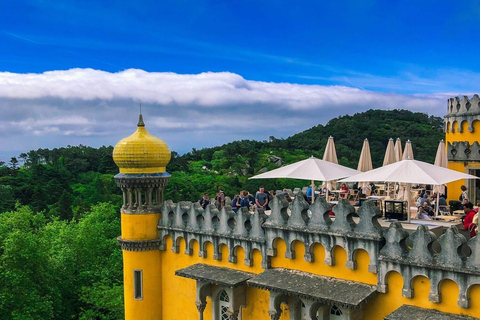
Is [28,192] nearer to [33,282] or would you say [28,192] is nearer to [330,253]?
[33,282]

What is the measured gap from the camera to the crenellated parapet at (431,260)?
34.3 feet

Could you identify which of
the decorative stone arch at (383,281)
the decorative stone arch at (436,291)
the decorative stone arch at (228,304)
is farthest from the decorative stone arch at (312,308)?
the decorative stone arch at (436,291)

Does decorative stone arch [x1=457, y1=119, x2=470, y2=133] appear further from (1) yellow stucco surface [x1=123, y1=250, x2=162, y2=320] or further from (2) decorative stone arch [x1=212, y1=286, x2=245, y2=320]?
(1) yellow stucco surface [x1=123, y1=250, x2=162, y2=320]

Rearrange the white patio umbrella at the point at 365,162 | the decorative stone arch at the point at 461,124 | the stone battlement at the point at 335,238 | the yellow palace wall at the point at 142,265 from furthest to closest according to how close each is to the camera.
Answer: the decorative stone arch at the point at 461,124 → the white patio umbrella at the point at 365,162 → the yellow palace wall at the point at 142,265 → the stone battlement at the point at 335,238

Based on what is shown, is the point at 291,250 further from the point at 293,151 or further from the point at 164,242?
the point at 293,151

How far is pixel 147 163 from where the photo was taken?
16.7m

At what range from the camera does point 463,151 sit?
74.9ft

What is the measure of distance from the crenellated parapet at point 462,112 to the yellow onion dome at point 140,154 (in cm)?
1632

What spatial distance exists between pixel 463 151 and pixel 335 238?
13926 millimetres

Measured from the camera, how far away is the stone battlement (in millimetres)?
10672

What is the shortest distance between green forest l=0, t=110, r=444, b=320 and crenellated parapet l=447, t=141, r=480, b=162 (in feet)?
71.2

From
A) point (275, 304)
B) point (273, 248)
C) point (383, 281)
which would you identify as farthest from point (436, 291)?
point (273, 248)

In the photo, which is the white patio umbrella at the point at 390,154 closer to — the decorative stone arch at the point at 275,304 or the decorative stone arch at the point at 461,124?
the decorative stone arch at the point at 461,124

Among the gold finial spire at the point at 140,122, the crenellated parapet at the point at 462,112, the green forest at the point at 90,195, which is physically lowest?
the green forest at the point at 90,195
